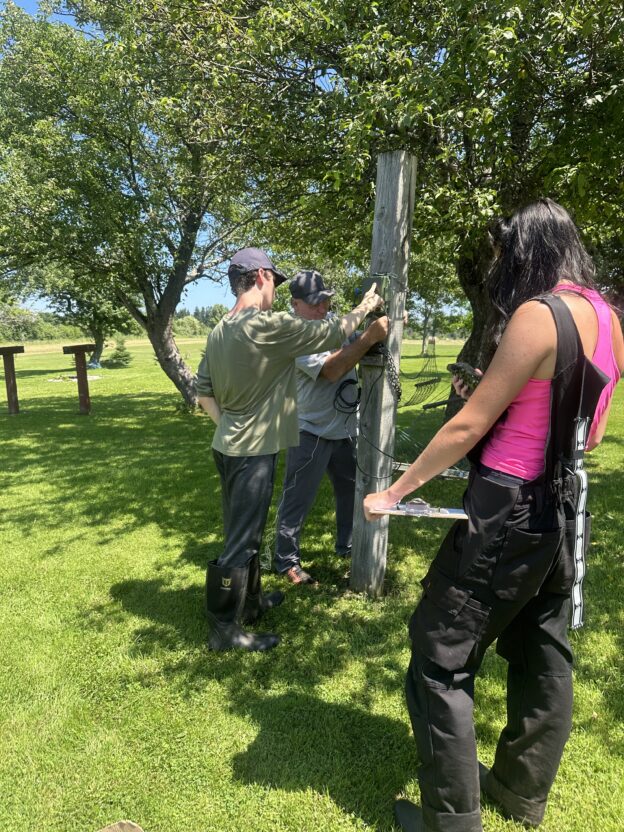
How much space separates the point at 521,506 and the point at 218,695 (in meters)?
2.13

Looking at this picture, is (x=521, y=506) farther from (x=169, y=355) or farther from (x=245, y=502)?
(x=169, y=355)

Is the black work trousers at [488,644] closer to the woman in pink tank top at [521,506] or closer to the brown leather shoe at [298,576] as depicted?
the woman in pink tank top at [521,506]

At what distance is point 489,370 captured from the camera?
168 centimetres

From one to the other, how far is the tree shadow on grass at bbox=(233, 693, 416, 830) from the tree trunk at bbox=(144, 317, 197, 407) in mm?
11452

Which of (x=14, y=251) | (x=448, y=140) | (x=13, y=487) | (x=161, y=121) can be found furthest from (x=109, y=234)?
(x=448, y=140)

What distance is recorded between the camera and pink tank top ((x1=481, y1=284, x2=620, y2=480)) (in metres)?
1.68

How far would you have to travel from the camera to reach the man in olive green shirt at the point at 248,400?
2979 mm

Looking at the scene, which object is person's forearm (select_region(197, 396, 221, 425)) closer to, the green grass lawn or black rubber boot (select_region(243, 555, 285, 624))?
black rubber boot (select_region(243, 555, 285, 624))

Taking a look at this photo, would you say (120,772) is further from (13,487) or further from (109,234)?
(109,234)

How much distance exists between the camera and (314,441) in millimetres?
4188

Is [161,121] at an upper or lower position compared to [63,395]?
upper

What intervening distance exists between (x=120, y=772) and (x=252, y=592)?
51.0 inches

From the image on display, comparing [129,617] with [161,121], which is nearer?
[129,617]

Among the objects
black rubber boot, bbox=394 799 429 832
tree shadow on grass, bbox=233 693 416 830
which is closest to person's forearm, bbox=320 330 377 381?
tree shadow on grass, bbox=233 693 416 830
